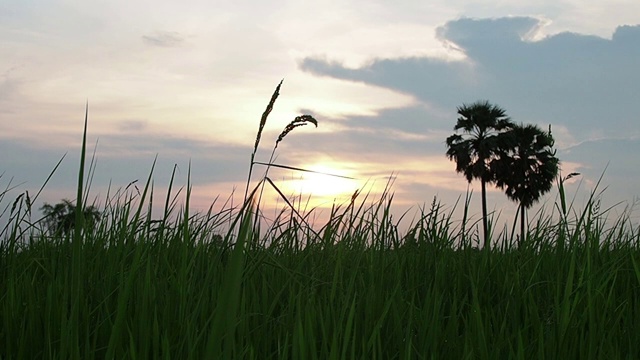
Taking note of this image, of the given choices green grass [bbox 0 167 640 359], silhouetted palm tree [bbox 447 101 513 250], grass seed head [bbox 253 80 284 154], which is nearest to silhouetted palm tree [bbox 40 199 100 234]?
green grass [bbox 0 167 640 359]

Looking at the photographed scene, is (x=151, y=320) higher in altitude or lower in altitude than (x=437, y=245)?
lower

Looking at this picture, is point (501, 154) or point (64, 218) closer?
point (64, 218)

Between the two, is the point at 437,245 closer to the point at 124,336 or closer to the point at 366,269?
the point at 366,269

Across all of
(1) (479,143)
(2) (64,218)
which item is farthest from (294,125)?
(1) (479,143)

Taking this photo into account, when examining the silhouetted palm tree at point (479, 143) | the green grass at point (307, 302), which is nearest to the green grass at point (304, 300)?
the green grass at point (307, 302)

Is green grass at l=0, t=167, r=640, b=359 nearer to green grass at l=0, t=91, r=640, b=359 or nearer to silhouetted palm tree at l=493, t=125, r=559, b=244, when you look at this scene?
green grass at l=0, t=91, r=640, b=359

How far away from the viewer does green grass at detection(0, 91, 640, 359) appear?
191 cm

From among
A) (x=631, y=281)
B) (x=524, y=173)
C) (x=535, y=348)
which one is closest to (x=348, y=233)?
(x=535, y=348)

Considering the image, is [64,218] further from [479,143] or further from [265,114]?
[479,143]

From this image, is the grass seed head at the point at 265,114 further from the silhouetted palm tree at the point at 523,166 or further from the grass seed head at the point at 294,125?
the silhouetted palm tree at the point at 523,166

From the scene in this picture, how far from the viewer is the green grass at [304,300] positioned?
1911 millimetres

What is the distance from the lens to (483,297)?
3078 mm

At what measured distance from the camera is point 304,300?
2.52 metres

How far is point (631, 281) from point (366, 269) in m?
1.49
